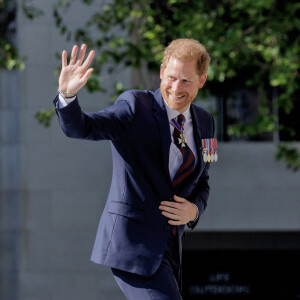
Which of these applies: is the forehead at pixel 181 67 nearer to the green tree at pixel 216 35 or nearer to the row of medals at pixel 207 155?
the row of medals at pixel 207 155

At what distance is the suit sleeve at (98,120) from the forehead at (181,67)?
9.2 inches

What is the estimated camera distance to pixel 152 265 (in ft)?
11.9

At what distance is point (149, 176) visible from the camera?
364cm

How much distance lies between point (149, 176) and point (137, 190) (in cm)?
9

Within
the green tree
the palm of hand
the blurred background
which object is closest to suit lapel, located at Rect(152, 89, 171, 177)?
the palm of hand

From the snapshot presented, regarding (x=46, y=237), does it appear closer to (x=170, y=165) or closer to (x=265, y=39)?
(x=265, y=39)

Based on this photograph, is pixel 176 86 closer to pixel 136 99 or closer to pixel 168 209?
pixel 136 99

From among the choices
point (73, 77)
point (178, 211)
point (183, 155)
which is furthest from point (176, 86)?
point (178, 211)

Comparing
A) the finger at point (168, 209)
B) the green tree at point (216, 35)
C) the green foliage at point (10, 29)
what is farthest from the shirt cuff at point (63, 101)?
the green foliage at point (10, 29)

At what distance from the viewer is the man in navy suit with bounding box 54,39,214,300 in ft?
11.8

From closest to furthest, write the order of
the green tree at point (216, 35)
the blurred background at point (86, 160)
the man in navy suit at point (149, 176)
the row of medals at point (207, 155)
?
1. the man in navy suit at point (149, 176)
2. the row of medals at point (207, 155)
3. the green tree at point (216, 35)
4. the blurred background at point (86, 160)

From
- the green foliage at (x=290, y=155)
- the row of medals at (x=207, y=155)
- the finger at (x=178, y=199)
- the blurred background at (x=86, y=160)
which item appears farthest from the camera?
the blurred background at (x=86, y=160)

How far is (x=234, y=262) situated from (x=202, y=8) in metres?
3.70

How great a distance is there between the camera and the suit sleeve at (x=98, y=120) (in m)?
3.33
